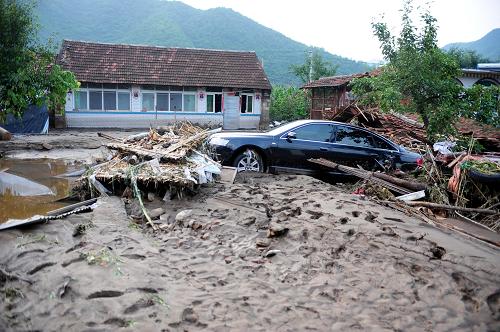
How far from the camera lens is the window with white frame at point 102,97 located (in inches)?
1087

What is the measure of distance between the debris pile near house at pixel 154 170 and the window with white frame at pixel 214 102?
2134 centimetres

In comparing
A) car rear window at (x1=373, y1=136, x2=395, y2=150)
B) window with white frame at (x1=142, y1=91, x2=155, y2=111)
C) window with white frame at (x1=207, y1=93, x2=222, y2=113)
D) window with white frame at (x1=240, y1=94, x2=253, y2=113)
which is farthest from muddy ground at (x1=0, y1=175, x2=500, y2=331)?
window with white frame at (x1=240, y1=94, x2=253, y2=113)

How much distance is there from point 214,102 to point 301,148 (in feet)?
70.5

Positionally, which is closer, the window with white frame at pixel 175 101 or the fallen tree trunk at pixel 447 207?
the fallen tree trunk at pixel 447 207

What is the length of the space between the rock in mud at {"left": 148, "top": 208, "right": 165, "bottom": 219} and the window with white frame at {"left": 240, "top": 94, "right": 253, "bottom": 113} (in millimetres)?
24599

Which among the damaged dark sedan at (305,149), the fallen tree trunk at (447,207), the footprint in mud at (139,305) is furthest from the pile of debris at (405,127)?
the footprint in mud at (139,305)

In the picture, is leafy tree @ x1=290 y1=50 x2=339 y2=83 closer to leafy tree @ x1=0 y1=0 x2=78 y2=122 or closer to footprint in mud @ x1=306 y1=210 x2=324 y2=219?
leafy tree @ x1=0 y1=0 x2=78 y2=122

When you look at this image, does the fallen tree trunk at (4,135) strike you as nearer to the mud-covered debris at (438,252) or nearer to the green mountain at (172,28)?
the mud-covered debris at (438,252)

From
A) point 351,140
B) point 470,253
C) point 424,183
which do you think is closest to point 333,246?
point 470,253

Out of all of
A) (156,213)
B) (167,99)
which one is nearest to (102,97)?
(167,99)

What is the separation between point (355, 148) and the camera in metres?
9.98

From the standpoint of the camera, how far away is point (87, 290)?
3.95m

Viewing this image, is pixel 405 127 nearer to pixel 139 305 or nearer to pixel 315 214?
pixel 315 214

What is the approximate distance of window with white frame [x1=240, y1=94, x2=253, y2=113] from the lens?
3093cm
